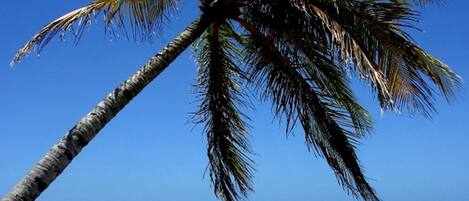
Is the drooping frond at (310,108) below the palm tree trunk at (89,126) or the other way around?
the other way around

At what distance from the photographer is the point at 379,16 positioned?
8742 millimetres

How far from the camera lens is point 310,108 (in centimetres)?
941

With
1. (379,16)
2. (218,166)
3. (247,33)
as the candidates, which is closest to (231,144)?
(218,166)

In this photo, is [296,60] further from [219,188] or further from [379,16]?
[219,188]

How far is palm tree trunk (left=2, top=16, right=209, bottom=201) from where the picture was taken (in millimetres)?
6926

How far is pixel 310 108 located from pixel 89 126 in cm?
319

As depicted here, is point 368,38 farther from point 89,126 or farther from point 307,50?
point 89,126

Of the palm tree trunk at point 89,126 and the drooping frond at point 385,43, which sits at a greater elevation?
the drooping frond at point 385,43

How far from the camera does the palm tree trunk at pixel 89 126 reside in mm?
6926

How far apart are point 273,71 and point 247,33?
3.65ft

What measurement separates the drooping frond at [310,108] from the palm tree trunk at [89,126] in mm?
1229

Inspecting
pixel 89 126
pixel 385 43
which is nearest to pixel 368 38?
pixel 385 43

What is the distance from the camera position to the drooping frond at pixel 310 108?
9414 millimetres

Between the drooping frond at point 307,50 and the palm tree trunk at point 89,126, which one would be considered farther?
the drooping frond at point 307,50
